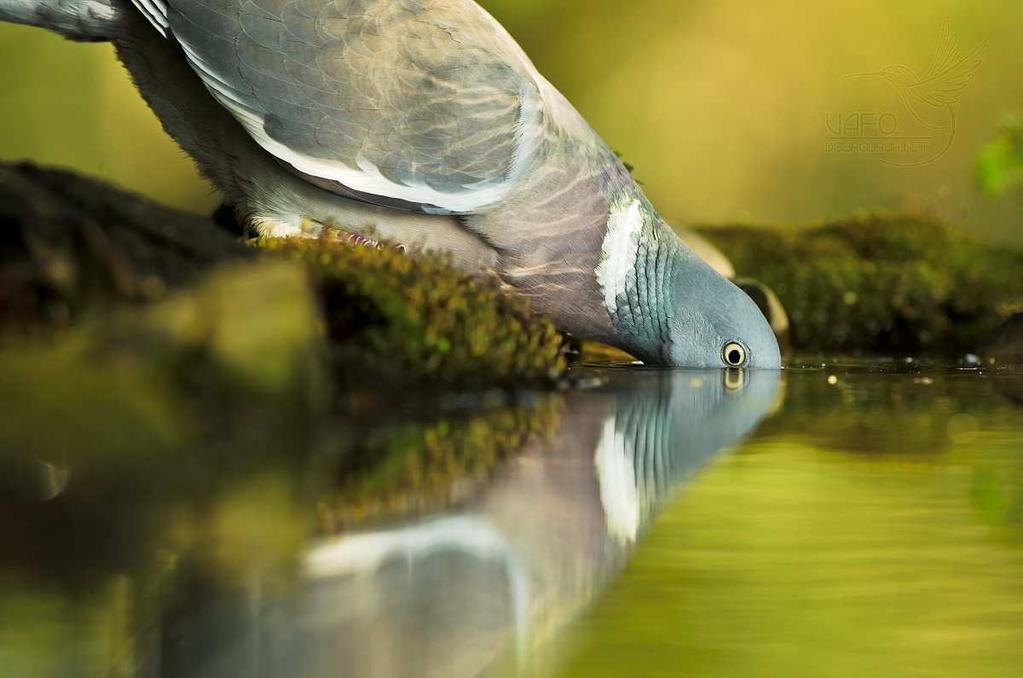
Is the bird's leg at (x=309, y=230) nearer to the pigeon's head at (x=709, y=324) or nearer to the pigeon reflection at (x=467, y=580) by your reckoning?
the pigeon's head at (x=709, y=324)

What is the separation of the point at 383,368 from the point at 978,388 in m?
2.83

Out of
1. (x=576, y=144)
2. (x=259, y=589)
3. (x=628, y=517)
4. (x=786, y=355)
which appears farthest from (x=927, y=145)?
(x=259, y=589)

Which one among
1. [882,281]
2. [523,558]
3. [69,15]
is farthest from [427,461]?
[882,281]

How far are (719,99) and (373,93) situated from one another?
8.35 meters

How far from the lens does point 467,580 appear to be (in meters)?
2.47

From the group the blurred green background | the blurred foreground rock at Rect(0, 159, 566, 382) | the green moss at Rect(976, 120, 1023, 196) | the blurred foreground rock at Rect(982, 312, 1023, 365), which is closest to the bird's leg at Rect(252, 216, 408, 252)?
the blurred foreground rock at Rect(0, 159, 566, 382)

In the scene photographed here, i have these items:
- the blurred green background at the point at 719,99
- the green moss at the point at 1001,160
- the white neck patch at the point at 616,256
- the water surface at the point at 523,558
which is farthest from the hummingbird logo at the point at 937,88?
the water surface at the point at 523,558

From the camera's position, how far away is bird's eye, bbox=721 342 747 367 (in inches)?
273

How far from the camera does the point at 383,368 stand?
4.65 metres

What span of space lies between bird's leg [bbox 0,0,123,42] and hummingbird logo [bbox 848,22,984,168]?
894cm

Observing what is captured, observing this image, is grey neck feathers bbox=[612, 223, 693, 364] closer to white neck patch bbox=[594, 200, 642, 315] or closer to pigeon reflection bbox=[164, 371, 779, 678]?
white neck patch bbox=[594, 200, 642, 315]

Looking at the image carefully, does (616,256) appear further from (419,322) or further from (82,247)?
(82,247)

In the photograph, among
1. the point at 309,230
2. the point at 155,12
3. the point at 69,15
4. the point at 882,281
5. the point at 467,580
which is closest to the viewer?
the point at 467,580

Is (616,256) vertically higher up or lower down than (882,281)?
lower down
